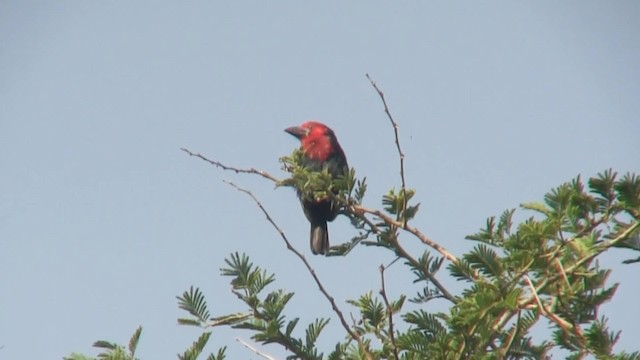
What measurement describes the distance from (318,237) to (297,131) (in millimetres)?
883

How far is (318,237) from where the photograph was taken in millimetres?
6270

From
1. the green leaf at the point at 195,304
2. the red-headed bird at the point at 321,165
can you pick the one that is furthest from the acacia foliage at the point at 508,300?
the red-headed bird at the point at 321,165

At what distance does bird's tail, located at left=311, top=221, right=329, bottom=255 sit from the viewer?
6246 millimetres

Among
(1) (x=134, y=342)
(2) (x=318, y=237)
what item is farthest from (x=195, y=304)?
(2) (x=318, y=237)

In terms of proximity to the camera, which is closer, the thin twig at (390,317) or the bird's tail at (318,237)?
the thin twig at (390,317)

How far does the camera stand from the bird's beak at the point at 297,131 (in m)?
6.69

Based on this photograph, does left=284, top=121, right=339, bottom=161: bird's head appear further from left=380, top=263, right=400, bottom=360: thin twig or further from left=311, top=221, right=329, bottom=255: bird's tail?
left=380, top=263, right=400, bottom=360: thin twig

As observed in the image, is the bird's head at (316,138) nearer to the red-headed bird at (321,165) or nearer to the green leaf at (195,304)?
the red-headed bird at (321,165)

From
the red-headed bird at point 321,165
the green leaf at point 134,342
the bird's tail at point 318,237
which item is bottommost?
the green leaf at point 134,342

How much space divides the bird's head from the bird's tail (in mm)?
451

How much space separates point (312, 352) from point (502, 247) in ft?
2.35

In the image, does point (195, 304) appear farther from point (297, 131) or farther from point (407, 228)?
point (297, 131)

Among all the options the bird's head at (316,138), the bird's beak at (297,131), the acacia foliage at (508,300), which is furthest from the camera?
the bird's beak at (297,131)

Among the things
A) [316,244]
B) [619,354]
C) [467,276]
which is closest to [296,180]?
[467,276]
